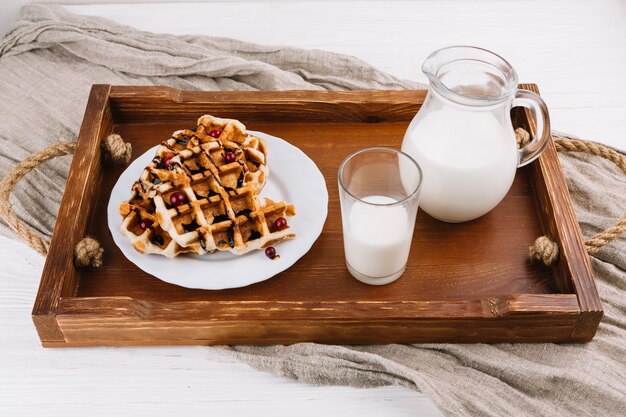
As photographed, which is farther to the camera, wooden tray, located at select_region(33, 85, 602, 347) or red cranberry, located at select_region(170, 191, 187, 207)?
red cranberry, located at select_region(170, 191, 187, 207)

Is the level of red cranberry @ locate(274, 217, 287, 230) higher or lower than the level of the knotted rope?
higher

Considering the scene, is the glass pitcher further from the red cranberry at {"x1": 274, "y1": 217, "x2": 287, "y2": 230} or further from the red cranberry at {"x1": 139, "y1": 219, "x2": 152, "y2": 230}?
the red cranberry at {"x1": 139, "y1": 219, "x2": 152, "y2": 230}

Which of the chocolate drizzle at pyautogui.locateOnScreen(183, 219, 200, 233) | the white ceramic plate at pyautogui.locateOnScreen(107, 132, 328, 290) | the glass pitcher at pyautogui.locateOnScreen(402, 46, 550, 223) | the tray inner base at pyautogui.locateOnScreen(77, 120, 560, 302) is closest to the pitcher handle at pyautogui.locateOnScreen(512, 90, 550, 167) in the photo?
the glass pitcher at pyautogui.locateOnScreen(402, 46, 550, 223)

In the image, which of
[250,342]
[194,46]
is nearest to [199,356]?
[250,342]

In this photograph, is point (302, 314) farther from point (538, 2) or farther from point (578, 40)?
point (538, 2)

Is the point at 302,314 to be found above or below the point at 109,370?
above

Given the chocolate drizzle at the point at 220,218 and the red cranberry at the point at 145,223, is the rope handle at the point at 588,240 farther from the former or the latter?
the red cranberry at the point at 145,223
